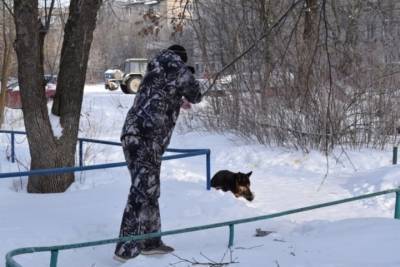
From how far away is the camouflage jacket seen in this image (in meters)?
4.73

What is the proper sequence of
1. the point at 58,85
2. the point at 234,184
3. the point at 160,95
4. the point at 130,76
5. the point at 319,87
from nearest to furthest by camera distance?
1. the point at 160,95
2. the point at 58,85
3. the point at 234,184
4. the point at 319,87
5. the point at 130,76

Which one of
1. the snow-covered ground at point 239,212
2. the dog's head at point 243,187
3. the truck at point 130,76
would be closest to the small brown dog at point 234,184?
the dog's head at point 243,187

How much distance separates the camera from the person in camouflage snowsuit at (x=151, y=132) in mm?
4746

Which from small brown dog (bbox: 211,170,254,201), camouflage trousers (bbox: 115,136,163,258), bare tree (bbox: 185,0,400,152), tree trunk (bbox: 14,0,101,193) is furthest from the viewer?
bare tree (bbox: 185,0,400,152)

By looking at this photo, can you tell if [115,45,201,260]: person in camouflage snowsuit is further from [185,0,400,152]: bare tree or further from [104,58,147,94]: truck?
[104,58,147,94]: truck

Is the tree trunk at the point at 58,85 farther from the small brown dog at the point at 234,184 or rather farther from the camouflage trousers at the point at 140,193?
the camouflage trousers at the point at 140,193

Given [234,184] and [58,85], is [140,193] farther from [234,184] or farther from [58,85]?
[58,85]

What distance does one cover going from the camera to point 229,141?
519 inches

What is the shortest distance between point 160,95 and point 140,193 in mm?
824

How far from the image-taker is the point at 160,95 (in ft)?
15.6

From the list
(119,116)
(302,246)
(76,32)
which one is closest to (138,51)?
(119,116)

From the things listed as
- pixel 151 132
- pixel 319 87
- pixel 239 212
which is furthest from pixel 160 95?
pixel 319 87

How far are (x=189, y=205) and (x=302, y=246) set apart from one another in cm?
222

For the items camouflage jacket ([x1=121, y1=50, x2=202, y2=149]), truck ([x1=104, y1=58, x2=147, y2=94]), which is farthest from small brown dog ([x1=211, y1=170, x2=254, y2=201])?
truck ([x1=104, y1=58, x2=147, y2=94])
